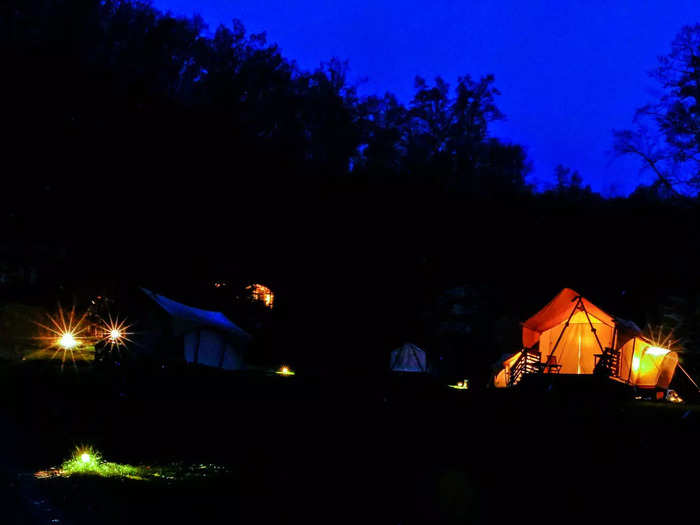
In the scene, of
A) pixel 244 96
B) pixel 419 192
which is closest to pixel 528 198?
pixel 419 192

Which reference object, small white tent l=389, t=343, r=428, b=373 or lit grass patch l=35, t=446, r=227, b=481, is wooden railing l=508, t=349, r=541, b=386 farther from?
lit grass patch l=35, t=446, r=227, b=481

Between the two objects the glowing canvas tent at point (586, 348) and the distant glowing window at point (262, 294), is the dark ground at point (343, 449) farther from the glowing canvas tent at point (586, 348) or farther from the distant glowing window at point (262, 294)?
the distant glowing window at point (262, 294)

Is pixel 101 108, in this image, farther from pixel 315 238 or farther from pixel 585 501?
pixel 585 501

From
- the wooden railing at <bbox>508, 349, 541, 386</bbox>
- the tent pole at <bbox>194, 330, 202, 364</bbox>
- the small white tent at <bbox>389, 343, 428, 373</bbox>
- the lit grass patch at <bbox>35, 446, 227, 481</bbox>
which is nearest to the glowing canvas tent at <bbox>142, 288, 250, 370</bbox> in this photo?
the tent pole at <bbox>194, 330, 202, 364</bbox>

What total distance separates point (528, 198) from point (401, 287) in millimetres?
10630

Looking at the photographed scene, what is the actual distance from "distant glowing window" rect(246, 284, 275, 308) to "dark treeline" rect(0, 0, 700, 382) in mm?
741

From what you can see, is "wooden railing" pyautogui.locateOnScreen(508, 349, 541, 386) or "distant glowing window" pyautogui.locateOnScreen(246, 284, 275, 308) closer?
"wooden railing" pyautogui.locateOnScreen(508, 349, 541, 386)

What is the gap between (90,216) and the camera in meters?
28.8

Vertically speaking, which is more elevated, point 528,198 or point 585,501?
point 528,198

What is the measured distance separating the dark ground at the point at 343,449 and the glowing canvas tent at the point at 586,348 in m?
4.80

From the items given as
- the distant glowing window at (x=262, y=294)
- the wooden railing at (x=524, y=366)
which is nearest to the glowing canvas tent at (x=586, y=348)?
the wooden railing at (x=524, y=366)

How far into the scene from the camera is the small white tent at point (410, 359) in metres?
26.1

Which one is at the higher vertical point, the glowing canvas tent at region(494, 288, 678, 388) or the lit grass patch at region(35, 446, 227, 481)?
the glowing canvas tent at region(494, 288, 678, 388)

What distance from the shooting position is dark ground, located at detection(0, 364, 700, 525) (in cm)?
748
